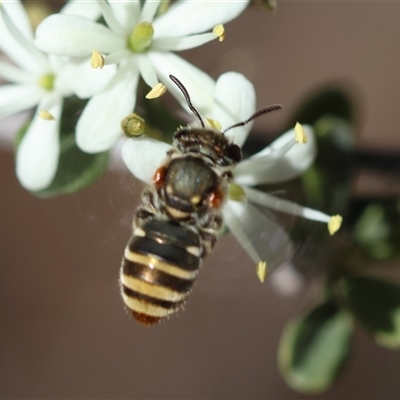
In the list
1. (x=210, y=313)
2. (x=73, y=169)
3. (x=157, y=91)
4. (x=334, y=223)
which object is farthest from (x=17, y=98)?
(x=210, y=313)

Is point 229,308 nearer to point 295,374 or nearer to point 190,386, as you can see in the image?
point 190,386

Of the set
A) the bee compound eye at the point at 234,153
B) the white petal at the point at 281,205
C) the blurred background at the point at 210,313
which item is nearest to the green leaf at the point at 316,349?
the white petal at the point at 281,205

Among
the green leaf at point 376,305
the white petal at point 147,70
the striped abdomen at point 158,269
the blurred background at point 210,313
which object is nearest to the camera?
the striped abdomen at point 158,269

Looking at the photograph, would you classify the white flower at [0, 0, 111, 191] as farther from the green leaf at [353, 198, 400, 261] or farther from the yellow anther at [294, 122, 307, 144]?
the green leaf at [353, 198, 400, 261]

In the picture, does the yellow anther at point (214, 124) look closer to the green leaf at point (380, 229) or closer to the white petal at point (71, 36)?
the white petal at point (71, 36)

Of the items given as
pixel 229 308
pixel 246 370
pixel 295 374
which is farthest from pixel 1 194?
pixel 295 374

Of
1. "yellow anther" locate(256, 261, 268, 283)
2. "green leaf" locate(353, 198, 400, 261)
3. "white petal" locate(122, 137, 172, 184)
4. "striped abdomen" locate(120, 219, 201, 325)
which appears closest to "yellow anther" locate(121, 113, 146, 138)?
"white petal" locate(122, 137, 172, 184)

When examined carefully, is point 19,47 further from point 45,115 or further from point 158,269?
point 158,269
